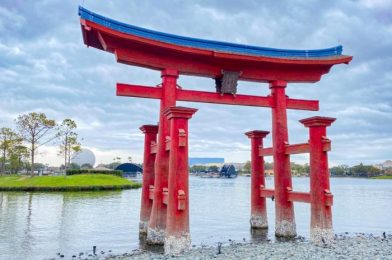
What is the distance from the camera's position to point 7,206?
94.1ft

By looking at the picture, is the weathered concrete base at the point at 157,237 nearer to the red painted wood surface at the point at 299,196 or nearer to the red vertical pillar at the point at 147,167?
the red vertical pillar at the point at 147,167

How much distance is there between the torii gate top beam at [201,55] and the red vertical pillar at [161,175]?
92cm

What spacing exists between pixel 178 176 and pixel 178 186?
320 mm

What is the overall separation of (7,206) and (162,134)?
2184 centimetres

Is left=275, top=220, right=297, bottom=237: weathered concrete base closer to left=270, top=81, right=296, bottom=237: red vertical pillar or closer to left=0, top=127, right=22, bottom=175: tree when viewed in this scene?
left=270, top=81, right=296, bottom=237: red vertical pillar

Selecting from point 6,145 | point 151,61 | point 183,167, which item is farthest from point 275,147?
point 6,145

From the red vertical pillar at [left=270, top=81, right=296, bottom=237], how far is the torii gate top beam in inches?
33.8

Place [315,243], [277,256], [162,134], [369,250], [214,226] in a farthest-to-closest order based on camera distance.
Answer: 1. [214,226]
2. [162,134]
3. [315,243]
4. [369,250]
5. [277,256]

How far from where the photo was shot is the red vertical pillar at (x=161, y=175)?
1302cm

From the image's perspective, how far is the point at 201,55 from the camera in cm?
1360

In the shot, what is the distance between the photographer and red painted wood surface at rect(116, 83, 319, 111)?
12.6 meters

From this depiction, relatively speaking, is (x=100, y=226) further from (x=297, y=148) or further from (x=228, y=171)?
(x=228, y=171)

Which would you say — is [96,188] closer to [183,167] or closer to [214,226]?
[214,226]

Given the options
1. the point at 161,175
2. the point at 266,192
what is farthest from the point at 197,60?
the point at 266,192
